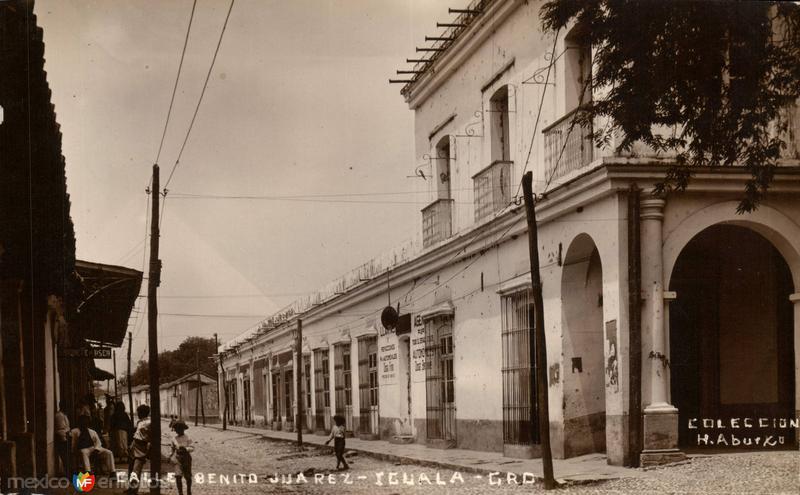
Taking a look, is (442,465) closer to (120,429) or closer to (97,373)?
(120,429)

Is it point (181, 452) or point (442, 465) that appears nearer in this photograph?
point (181, 452)

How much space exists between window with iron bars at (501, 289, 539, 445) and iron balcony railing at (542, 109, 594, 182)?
1.98 meters

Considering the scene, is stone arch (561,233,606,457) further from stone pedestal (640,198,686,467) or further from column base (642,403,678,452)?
column base (642,403,678,452)

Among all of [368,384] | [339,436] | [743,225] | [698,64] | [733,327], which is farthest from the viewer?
[368,384]

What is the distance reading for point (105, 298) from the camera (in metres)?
18.9

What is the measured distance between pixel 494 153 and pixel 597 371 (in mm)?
4725

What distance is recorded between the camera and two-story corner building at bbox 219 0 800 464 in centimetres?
1240

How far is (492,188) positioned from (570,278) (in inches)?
115

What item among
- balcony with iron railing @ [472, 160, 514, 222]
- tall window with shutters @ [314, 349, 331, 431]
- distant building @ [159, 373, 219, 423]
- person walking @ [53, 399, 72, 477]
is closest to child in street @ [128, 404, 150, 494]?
person walking @ [53, 399, 72, 477]

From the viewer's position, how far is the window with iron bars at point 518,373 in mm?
15195

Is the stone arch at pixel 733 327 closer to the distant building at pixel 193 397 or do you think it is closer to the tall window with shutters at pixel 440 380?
the tall window with shutters at pixel 440 380

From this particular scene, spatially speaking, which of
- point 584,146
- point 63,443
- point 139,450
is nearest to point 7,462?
point 139,450

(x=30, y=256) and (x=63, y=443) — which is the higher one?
(x=30, y=256)

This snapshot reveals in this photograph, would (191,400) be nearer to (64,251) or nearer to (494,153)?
(494,153)
